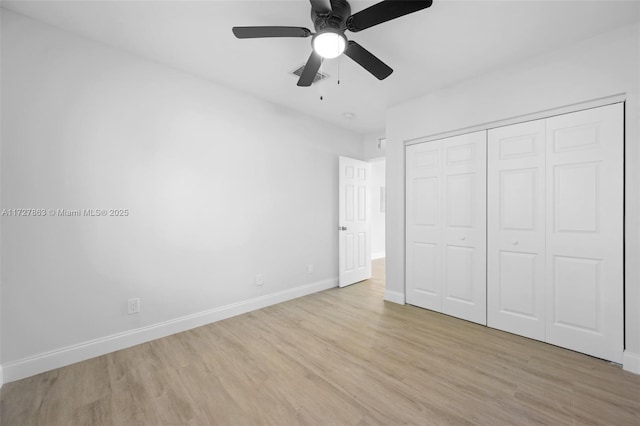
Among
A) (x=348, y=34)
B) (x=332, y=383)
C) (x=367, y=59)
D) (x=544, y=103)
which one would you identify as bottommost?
(x=332, y=383)

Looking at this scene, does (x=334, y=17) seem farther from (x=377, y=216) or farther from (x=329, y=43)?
(x=377, y=216)

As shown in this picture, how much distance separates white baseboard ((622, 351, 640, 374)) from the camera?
2.01 meters

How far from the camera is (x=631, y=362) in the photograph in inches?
80.2

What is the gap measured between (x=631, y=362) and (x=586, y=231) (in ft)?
3.39

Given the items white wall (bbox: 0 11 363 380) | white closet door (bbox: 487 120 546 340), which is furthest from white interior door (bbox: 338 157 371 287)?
white closet door (bbox: 487 120 546 340)

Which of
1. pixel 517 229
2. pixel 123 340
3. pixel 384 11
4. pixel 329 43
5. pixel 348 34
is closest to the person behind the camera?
pixel 384 11

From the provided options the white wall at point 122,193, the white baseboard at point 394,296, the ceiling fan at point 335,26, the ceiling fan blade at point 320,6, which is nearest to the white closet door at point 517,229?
the white baseboard at point 394,296

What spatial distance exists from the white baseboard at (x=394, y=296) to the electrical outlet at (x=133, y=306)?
9.63 ft

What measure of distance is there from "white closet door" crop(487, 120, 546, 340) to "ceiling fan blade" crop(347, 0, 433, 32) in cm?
190

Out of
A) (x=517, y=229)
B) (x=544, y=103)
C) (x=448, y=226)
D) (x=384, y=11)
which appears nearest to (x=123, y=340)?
(x=384, y=11)

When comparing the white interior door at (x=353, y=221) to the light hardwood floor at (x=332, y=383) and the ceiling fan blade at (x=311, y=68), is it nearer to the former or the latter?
the light hardwood floor at (x=332, y=383)

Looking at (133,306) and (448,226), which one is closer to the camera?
(133,306)

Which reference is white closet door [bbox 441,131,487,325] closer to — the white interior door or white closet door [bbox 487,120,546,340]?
white closet door [bbox 487,120,546,340]

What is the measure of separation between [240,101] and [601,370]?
169 inches
